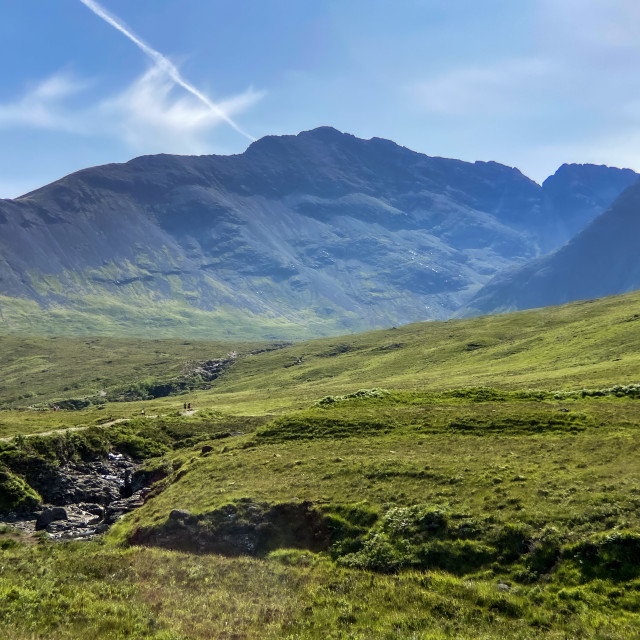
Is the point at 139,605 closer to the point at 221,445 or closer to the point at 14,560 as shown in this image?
the point at 14,560

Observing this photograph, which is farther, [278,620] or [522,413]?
[522,413]

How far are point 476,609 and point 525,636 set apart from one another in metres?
1.98

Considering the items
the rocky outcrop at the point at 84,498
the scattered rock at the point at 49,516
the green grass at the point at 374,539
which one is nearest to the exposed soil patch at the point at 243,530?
the green grass at the point at 374,539

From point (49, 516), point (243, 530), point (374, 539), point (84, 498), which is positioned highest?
point (374, 539)

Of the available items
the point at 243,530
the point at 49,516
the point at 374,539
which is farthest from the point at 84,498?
the point at 374,539

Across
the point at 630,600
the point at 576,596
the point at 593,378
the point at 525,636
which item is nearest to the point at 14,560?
the point at 525,636

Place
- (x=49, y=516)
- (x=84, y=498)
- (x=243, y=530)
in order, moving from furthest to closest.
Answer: (x=84, y=498)
(x=49, y=516)
(x=243, y=530)

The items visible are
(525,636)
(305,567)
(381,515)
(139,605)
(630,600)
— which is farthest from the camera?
(381,515)

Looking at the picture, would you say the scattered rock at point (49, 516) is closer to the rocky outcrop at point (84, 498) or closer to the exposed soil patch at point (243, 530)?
the rocky outcrop at point (84, 498)

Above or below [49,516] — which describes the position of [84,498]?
below

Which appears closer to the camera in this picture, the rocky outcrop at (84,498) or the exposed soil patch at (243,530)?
the exposed soil patch at (243,530)

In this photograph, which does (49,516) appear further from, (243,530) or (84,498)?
(243,530)

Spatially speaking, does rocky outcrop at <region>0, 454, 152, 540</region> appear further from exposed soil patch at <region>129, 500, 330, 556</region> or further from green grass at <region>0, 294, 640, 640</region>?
exposed soil patch at <region>129, 500, 330, 556</region>

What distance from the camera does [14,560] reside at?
20922 mm
